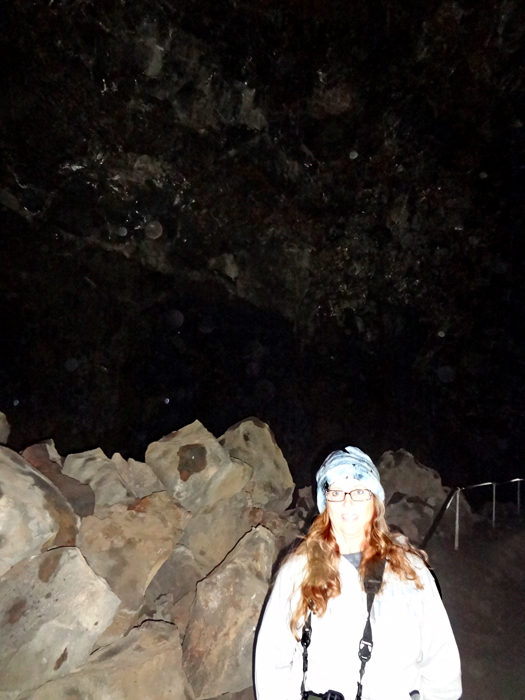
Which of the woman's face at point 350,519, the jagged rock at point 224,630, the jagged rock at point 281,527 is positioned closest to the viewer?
the woman's face at point 350,519

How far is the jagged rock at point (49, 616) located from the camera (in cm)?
286

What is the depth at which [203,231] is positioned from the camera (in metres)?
6.08

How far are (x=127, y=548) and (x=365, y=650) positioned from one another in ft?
9.59

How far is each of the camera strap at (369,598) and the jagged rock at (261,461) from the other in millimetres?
4244

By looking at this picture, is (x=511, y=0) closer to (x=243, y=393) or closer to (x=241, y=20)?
(x=241, y=20)

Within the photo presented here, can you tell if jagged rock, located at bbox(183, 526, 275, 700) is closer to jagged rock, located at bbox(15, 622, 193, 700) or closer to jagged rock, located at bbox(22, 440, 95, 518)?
jagged rock, located at bbox(15, 622, 193, 700)

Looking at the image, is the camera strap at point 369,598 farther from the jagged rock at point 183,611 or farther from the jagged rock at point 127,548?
the jagged rock at point 183,611

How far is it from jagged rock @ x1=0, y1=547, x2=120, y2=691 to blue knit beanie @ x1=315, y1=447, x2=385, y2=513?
92.3 inches

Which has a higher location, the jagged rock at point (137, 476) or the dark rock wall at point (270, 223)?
the dark rock wall at point (270, 223)

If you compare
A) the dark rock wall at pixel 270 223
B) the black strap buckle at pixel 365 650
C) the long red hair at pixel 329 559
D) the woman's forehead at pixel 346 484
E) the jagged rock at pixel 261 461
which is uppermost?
the dark rock wall at pixel 270 223

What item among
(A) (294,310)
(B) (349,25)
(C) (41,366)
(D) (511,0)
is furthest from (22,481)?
(D) (511,0)

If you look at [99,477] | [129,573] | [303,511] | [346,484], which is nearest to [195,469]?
[99,477]

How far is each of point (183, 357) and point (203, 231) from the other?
1876 millimetres

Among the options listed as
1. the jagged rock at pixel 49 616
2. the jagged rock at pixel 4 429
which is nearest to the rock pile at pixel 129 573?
the jagged rock at pixel 49 616
